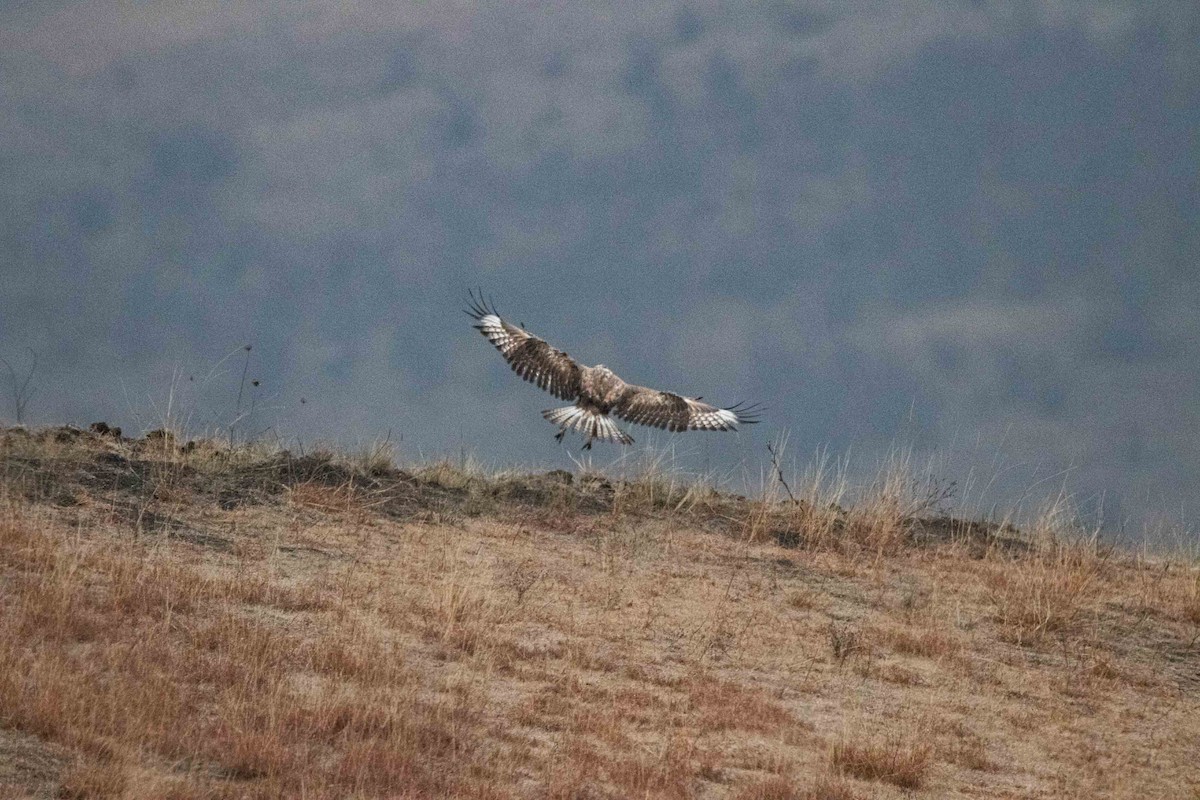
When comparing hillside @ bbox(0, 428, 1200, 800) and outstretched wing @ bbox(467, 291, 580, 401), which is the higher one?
outstretched wing @ bbox(467, 291, 580, 401)

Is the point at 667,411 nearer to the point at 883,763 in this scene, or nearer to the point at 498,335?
the point at 498,335

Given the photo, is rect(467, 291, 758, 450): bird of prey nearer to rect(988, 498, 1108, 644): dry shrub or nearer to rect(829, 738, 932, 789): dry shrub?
rect(988, 498, 1108, 644): dry shrub

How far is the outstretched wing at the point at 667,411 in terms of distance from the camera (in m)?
17.3

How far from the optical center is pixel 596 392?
17.3 meters

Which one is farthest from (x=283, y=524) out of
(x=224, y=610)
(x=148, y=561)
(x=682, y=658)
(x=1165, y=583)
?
(x=1165, y=583)

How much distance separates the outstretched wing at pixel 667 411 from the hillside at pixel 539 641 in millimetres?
1328

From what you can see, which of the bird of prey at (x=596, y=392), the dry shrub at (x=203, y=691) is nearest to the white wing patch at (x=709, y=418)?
the bird of prey at (x=596, y=392)

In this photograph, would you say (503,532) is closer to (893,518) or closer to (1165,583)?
(893,518)

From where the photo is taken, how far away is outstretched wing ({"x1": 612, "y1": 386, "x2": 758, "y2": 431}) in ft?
56.7

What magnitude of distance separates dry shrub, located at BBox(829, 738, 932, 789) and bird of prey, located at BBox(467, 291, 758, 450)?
352 inches

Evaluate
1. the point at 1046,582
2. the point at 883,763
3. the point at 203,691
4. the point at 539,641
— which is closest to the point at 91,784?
the point at 203,691

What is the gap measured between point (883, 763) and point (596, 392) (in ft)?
31.5

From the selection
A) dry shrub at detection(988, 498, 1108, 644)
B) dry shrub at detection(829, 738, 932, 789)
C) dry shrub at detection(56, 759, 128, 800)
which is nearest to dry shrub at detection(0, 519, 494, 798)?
dry shrub at detection(56, 759, 128, 800)

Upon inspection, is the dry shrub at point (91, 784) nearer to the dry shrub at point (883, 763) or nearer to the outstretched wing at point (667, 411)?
the dry shrub at point (883, 763)
